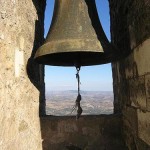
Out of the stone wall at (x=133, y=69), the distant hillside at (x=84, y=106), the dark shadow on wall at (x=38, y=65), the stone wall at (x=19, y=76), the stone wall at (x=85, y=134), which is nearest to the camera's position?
the stone wall at (x=133, y=69)

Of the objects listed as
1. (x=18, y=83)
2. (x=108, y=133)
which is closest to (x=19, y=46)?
(x=18, y=83)

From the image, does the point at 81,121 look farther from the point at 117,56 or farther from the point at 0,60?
the point at 0,60

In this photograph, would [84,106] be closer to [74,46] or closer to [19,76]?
[19,76]

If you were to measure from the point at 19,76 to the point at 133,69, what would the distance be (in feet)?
3.13

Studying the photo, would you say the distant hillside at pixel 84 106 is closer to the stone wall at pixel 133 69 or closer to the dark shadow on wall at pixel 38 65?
the dark shadow on wall at pixel 38 65

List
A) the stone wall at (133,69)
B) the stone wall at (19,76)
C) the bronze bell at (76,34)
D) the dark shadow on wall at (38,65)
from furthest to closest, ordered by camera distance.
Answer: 1. the dark shadow on wall at (38,65)
2. the bronze bell at (76,34)
3. the stone wall at (19,76)
4. the stone wall at (133,69)

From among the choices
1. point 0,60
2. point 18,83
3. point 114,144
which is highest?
point 0,60

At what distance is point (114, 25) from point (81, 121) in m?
1.07

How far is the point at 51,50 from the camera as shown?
7.01ft

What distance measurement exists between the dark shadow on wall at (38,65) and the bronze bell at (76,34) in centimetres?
13

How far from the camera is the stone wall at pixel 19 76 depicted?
78.7 inches

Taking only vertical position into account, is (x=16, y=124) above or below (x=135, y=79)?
below

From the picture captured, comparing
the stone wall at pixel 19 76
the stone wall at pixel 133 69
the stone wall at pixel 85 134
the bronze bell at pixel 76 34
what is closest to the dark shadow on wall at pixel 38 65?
the stone wall at pixel 19 76

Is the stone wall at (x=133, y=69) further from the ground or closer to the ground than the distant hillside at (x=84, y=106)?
further from the ground
